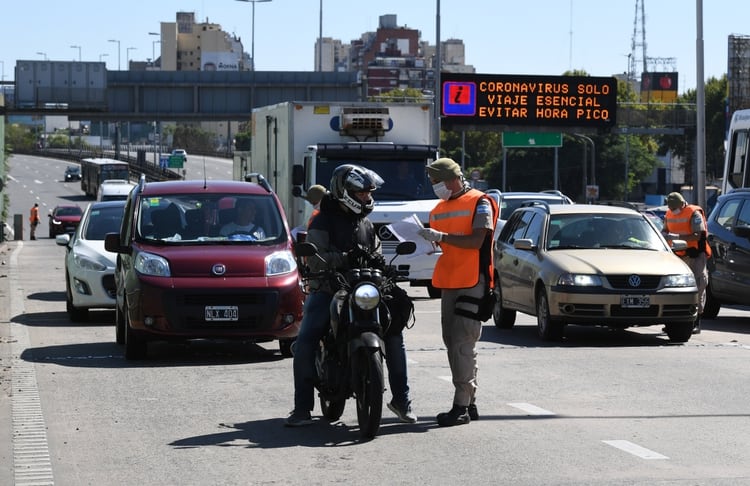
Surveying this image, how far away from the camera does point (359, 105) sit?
85.0ft

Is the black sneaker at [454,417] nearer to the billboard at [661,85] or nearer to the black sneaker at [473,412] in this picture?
the black sneaker at [473,412]

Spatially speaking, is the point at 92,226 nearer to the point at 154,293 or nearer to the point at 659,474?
the point at 154,293

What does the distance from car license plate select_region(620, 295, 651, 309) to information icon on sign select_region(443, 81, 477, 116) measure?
34.2 meters

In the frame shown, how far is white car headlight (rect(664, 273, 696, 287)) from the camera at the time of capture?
16.2 m

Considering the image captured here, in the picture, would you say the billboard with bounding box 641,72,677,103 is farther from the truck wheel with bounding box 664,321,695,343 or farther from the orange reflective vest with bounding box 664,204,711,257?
the truck wheel with bounding box 664,321,695,343

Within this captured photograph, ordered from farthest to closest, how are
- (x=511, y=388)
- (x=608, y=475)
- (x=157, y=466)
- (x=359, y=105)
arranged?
1. (x=359, y=105)
2. (x=511, y=388)
3. (x=157, y=466)
4. (x=608, y=475)

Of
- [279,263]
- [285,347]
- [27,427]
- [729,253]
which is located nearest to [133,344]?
[285,347]

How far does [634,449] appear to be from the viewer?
897 centimetres

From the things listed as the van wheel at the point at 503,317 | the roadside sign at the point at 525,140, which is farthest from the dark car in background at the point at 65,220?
the van wheel at the point at 503,317

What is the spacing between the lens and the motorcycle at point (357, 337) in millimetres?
9289

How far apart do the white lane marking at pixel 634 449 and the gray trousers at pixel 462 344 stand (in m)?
1.14

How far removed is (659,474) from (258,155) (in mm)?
23009

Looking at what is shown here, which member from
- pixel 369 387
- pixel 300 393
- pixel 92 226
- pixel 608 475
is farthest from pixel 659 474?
pixel 92 226

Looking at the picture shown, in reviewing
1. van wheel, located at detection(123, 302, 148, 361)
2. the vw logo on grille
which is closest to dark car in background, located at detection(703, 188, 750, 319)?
the vw logo on grille
